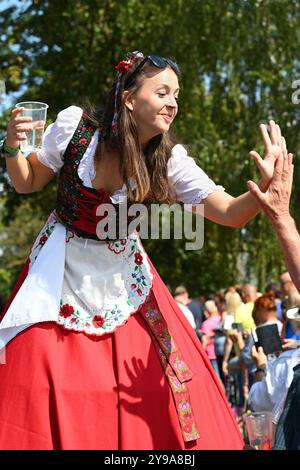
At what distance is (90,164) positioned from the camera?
345 cm

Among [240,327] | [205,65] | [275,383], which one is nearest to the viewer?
[275,383]

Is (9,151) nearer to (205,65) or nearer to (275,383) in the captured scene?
(275,383)

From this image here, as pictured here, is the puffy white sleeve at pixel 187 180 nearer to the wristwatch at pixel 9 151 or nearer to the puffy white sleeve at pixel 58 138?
the puffy white sleeve at pixel 58 138

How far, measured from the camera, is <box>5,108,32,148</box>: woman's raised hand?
3.36 meters

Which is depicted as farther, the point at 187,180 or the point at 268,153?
the point at 187,180

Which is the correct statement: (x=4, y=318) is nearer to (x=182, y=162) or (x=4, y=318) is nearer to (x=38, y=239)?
(x=38, y=239)

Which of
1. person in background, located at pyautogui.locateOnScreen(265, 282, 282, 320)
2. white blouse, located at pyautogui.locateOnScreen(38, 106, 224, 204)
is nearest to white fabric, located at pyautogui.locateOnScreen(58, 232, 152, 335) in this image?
white blouse, located at pyautogui.locateOnScreen(38, 106, 224, 204)

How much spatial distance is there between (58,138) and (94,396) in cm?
97

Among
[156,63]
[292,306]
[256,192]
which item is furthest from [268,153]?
[292,306]

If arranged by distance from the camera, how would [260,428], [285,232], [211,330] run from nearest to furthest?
1. [285,232]
2. [260,428]
3. [211,330]

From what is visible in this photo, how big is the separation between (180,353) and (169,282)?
46.7ft

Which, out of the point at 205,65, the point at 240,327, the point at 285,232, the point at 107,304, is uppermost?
the point at 205,65

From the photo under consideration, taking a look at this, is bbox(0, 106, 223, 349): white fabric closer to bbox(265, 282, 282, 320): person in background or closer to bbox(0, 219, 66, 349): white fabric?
bbox(0, 219, 66, 349): white fabric

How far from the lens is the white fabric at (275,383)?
4867 mm
